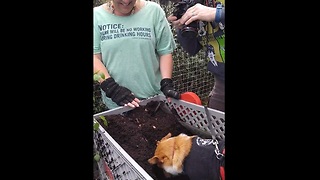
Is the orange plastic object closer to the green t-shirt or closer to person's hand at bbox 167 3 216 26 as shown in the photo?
the green t-shirt

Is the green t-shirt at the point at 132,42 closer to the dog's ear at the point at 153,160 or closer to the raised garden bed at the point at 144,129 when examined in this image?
the raised garden bed at the point at 144,129

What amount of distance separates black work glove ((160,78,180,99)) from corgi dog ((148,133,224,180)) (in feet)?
0.59

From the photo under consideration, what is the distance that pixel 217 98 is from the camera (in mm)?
877

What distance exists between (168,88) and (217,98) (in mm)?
184

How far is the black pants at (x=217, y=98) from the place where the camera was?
804 millimetres

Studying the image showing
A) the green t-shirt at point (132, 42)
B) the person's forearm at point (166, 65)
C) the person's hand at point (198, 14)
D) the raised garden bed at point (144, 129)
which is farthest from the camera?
the person's forearm at point (166, 65)

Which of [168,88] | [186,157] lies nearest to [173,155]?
[186,157]

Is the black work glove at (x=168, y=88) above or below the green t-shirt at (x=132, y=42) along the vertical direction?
below

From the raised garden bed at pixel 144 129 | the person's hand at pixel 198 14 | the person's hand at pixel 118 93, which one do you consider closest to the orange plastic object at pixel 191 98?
the raised garden bed at pixel 144 129

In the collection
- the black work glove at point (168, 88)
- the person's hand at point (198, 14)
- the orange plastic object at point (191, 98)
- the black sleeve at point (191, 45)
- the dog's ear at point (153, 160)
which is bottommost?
the dog's ear at point (153, 160)

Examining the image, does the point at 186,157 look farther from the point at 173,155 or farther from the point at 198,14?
the point at 198,14

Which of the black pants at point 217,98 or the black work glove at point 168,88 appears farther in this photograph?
the black work glove at point 168,88
